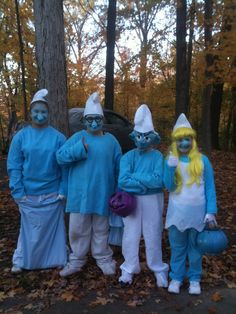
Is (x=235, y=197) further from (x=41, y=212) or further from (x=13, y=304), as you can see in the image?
(x=13, y=304)

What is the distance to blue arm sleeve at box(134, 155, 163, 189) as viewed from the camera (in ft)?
13.2

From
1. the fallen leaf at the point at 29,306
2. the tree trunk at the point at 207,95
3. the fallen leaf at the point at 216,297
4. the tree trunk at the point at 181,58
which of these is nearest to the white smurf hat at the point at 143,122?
the fallen leaf at the point at 216,297

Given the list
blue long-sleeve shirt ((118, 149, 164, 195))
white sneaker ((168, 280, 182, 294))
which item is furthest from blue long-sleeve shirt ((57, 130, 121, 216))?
white sneaker ((168, 280, 182, 294))

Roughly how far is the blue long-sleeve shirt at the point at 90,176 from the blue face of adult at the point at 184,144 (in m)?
0.79

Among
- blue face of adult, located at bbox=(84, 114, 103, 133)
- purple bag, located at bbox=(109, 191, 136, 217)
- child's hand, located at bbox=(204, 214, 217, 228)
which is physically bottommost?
child's hand, located at bbox=(204, 214, 217, 228)

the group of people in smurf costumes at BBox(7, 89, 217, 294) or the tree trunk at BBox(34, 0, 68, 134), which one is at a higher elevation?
the tree trunk at BBox(34, 0, 68, 134)

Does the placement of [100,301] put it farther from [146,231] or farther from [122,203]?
[122,203]

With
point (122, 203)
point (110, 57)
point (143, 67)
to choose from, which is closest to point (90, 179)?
point (122, 203)

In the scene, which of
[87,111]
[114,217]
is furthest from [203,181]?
[87,111]

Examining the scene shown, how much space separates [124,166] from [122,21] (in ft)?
48.0

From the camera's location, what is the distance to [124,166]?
13.6 ft

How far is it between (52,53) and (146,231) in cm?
245

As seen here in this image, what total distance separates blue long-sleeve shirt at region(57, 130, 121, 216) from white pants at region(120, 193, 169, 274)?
0.35m

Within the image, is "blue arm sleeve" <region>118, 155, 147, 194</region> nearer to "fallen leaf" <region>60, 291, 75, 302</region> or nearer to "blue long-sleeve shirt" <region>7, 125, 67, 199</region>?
"blue long-sleeve shirt" <region>7, 125, 67, 199</region>
